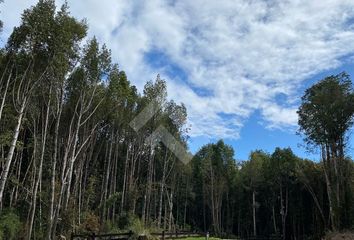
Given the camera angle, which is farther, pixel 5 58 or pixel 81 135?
pixel 81 135

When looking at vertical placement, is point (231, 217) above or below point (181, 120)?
below

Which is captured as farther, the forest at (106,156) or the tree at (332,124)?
the tree at (332,124)

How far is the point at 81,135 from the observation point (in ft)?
101

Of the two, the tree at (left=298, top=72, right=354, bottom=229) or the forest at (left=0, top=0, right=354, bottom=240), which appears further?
the tree at (left=298, top=72, right=354, bottom=229)

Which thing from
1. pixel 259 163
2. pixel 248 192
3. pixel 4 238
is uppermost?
pixel 259 163

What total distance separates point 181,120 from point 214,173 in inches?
626

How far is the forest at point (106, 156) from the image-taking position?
66.8 ft

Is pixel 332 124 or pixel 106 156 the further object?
pixel 106 156

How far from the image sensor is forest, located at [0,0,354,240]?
2036 cm

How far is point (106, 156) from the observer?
34.8 metres

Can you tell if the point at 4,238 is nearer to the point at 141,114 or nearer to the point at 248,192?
the point at 141,114

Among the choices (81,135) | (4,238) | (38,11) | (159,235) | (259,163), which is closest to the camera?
(38,11)

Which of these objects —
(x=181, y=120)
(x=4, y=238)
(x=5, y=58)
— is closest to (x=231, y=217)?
(x=181, y=120)

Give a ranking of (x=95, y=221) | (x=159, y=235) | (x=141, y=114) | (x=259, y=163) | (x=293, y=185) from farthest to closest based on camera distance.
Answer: (x=259, y=163)
(x=293, y=185)
(x=141, y=114)
(x=95, y=221)
(x=159, y=235)
